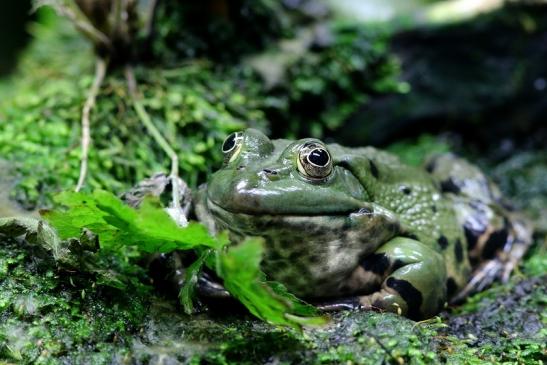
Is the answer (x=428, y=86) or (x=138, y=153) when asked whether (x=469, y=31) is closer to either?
(x=428, y=86)

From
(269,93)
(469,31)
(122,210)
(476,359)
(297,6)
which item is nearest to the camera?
(122,210)

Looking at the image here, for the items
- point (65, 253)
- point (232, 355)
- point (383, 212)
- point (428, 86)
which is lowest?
point (232, 355)

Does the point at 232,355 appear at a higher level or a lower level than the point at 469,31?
lower

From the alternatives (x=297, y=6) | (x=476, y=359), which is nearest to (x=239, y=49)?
(x=297, y=6)

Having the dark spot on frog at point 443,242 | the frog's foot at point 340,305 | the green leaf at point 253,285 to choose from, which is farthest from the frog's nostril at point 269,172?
the dark spot on frog at point 443,242

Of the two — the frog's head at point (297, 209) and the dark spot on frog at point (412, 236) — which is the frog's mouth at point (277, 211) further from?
the dark spot on frog at point (412, 236)

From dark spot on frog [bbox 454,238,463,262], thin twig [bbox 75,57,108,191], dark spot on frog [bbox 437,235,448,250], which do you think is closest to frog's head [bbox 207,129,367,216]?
dark spot on frog [bbox 437,235,448,250]

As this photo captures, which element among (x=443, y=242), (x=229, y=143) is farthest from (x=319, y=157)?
(x=443, y=242)

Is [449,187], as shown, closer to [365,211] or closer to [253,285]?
[365,211]
